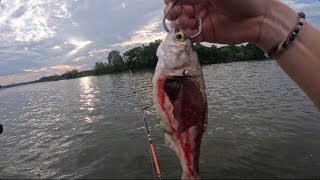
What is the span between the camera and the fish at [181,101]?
2.98 metres

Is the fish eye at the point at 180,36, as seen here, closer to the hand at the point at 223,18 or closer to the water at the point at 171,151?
the hand at the point at 223,18

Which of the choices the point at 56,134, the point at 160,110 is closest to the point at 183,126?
the point at 160,110

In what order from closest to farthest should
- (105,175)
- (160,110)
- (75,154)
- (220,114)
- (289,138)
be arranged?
1. (160,110)
2. (105,175)
3. (289,138)
4. (75,154)
5. (220,114)

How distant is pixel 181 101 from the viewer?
9.82 feet

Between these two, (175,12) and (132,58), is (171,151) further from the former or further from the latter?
(132,58)

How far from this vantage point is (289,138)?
10.4 metres

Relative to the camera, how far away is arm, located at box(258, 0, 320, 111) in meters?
3.49

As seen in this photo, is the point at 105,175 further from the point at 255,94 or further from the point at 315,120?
the point at 255,94

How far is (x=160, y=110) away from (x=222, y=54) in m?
99.6

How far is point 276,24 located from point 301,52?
1.51 feet

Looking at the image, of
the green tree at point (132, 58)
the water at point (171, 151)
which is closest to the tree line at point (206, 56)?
the green tree at point (132, 58)

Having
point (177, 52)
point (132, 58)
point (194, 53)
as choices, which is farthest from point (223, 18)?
point (132, 58)

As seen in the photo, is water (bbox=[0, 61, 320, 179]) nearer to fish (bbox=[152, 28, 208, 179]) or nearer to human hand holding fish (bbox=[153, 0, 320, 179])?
human hand holding fish (bbox=[153, 0, 320, 179])

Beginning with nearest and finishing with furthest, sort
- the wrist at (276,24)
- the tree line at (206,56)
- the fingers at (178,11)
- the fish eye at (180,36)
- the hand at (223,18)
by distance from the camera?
the fish eye at (180,36) → the fingers at (178,11) → the hand at (223,18) → the wrist at (276,24) → the tree line at (206,56)
